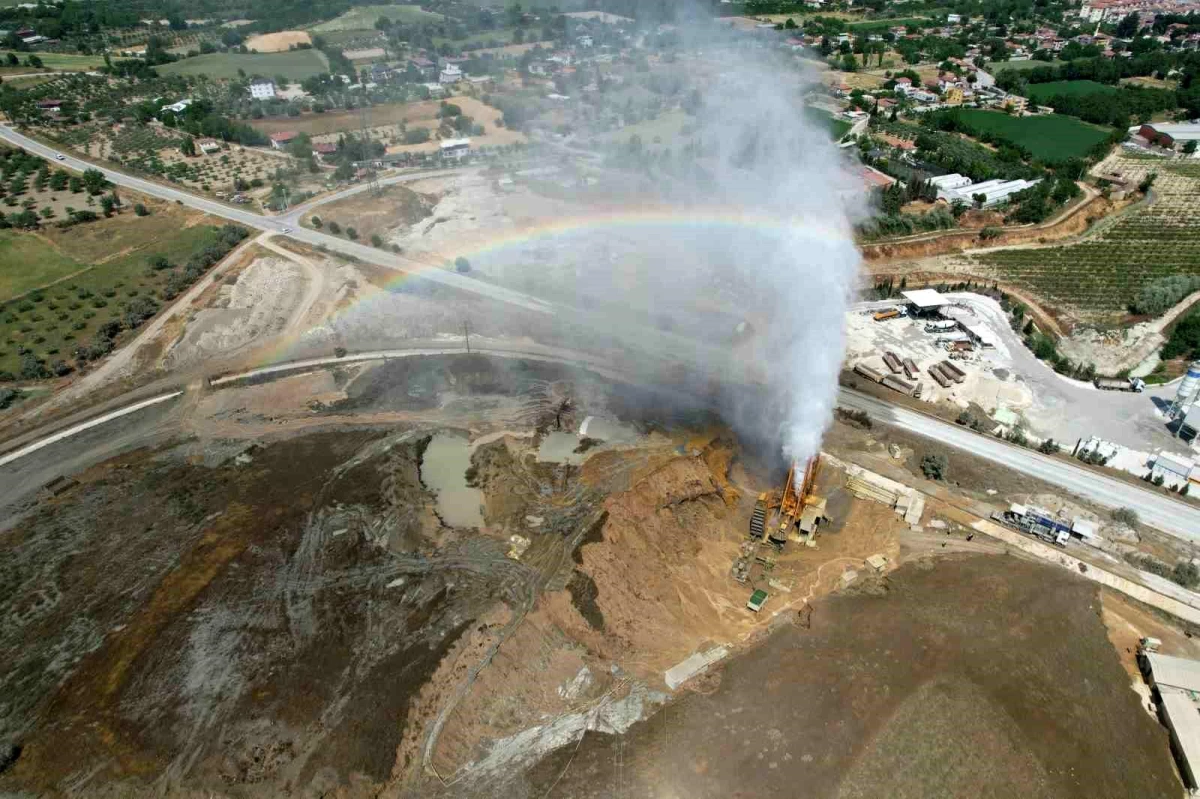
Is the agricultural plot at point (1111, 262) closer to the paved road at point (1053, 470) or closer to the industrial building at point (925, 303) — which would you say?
the industrial building at point (925, 303)

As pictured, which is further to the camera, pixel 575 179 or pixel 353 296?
pixel 575 179

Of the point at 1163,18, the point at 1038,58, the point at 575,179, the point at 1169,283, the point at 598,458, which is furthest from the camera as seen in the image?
the point at 1163,18

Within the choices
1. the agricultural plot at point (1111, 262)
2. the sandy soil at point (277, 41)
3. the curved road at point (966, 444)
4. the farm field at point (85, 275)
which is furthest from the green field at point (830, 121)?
the sandy soil at point (277, 41)

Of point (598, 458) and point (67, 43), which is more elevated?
point (67, 43)

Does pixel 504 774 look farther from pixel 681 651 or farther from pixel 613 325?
pixel 613 325

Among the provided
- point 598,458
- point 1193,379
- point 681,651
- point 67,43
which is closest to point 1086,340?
point 1193,379
